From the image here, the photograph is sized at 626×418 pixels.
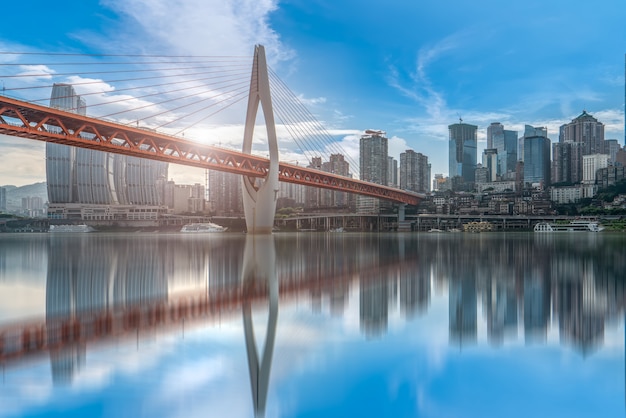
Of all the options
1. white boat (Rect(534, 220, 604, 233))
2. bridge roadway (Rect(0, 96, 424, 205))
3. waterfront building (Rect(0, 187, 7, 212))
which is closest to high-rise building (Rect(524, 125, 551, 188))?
white boat (Rect(534, 220, 604, 233))

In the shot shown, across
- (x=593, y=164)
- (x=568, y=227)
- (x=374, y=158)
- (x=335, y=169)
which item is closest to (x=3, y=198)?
(x=335, y=169)

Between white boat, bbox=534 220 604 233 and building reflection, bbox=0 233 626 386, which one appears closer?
building reflection, bbox=0 233 626 386

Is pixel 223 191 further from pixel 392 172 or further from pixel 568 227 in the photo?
pixel 568 227

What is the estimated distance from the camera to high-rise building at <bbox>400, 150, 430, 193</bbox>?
412ft

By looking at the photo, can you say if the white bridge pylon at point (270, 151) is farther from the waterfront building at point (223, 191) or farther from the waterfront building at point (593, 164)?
the waterfront building at point (593, 164)

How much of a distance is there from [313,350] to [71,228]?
9303cm

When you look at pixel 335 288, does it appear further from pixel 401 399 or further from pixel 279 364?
pixel 401 399

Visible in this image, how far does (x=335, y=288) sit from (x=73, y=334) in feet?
18.9

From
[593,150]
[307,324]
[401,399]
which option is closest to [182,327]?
[307,324]

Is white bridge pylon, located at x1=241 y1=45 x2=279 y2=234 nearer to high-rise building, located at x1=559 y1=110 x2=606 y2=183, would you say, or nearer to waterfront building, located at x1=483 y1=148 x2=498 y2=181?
high-rise building, located at x1=559 y1=110 x2=606 y2=183

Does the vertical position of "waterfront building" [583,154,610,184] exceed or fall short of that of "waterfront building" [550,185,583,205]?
it exceeds it

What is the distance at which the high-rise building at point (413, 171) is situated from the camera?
412 ft

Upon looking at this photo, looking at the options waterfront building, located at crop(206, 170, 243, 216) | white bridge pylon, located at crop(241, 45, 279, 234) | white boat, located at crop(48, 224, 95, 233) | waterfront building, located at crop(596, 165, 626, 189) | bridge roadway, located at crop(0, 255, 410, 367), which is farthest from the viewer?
waterfront building, located at crop(206, 170, 243, 216)

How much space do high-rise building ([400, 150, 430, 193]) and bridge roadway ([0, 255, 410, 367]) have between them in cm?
11768
